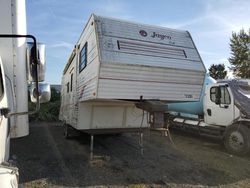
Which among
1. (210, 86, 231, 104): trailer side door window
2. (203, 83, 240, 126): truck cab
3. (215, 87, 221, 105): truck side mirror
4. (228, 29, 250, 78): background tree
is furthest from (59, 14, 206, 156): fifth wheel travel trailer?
(228, 29, 250, 78): background tree

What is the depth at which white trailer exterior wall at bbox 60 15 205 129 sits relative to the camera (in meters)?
5.40

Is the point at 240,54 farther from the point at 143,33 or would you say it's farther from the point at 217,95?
the point at 143,33

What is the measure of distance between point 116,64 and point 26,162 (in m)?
3.31

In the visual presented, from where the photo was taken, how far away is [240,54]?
26.6 meters

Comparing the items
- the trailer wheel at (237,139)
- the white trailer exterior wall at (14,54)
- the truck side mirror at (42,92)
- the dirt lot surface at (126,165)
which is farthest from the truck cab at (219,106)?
the white trailer exterior wall at (14,54)

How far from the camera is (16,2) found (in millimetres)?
2803

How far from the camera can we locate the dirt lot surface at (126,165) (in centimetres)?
516

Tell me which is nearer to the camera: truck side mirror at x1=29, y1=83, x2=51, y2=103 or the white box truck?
truck side mirror at x1=29, y1=83, x2=51, y2=103

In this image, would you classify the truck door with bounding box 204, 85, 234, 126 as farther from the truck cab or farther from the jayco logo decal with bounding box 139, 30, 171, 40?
the jayco logo decal with bounding box 139, 30, 171, 40

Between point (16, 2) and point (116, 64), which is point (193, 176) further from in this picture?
point (16, 2)

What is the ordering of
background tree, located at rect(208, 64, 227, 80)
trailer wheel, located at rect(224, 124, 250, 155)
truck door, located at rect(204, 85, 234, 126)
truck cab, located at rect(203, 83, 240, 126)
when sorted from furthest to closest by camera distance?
background tree, located at rect(208, 64, 227, 80), truck door, located at rect(204, 85, 234, 126), truck cab, located at rect(203, 83, 240, 126), trailer wheel, located at rect(224, 124, 250, 155)

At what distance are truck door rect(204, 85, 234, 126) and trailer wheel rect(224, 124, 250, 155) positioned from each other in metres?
0.48

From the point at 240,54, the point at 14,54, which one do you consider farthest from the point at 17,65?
the point at 240,54

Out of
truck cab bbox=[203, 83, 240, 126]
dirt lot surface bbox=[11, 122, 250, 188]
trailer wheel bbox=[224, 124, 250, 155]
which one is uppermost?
truck cab bbox=[203, 83, 240, 126]
